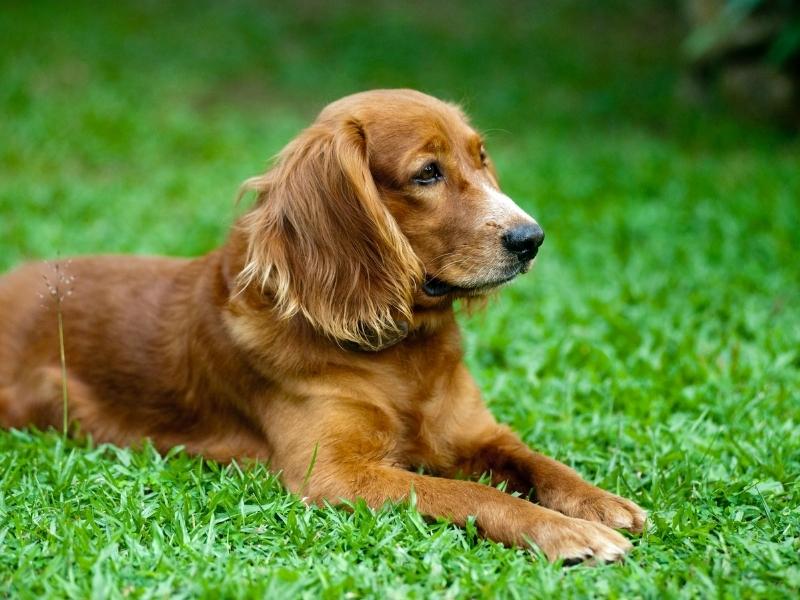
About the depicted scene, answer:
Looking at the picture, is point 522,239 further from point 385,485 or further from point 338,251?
point 385,485

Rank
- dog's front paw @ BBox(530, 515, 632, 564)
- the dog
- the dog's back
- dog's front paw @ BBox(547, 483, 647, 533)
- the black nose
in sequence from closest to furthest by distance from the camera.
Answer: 1. dog's front paw @ BBox(530, 515, 632, 564)
2. dog's front paw @ BBox(547, 483, 647, 533)
3. the dog
4. the black nose
5. the dog's back

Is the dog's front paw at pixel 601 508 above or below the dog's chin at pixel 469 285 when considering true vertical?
below

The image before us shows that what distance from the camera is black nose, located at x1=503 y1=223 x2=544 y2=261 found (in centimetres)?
379

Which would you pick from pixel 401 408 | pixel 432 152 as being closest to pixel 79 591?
pixel 401 408

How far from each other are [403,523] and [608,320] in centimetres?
293

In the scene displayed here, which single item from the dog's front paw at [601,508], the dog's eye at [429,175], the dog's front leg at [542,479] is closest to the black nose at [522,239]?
the dog's eye at [429,175]

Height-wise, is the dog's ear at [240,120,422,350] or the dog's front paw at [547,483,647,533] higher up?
the dog's ear at [240,120,422,350]

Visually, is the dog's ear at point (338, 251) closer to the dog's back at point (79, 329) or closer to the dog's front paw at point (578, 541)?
the dog's back at point (79, 329)

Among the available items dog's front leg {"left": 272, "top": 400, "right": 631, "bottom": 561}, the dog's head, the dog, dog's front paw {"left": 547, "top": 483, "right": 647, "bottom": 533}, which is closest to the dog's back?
the dog

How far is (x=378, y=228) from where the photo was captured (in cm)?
375

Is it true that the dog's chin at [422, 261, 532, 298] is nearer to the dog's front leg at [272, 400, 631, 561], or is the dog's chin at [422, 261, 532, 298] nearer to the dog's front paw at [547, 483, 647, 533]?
the dog's front leg at [272, 400, 631, 561]

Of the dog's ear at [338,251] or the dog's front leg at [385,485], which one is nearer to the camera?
the dog's front leg at [385,485]

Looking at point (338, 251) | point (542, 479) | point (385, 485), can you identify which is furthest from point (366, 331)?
point (542, 479)

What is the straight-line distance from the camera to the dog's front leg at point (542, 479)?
11.5 ft
